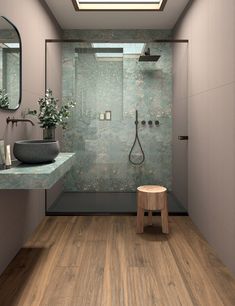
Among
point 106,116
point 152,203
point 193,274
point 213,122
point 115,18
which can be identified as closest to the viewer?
point 193,274

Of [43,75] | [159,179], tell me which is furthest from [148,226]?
[43,75]

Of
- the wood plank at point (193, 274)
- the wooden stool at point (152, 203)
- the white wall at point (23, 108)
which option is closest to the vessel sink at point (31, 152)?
the white wall at point (23, 108)

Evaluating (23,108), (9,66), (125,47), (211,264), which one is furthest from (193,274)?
(125,47)

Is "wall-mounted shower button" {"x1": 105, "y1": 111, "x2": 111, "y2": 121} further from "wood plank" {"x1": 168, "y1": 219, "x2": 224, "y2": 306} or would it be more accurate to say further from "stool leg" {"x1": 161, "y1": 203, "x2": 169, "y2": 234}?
"wood plank" {"x1": 168, "y1": 219, "x2": 224, "y2": 306}

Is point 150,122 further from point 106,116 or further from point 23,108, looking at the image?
point 23,108

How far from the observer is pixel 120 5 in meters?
4.05

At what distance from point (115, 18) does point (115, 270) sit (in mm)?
3367

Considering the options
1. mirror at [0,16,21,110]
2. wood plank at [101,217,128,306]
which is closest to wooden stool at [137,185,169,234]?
wood plank at [101,217,128,306]

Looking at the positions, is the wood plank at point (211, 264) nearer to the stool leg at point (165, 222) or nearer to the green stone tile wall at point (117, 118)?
the stool leg at point (165, 222)

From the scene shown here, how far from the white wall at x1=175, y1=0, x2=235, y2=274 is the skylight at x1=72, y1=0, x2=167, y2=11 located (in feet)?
1.56

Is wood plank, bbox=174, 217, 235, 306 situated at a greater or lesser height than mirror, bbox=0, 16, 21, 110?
lesser

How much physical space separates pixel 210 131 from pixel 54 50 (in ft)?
7.48

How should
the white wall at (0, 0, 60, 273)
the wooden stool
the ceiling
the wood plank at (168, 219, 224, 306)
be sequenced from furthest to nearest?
the ceiling, the wooden stool, the white wall at (0, 0, 60, 273), the wood plank at (168, 219, 224, 306)

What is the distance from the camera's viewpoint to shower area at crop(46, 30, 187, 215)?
4.23m
